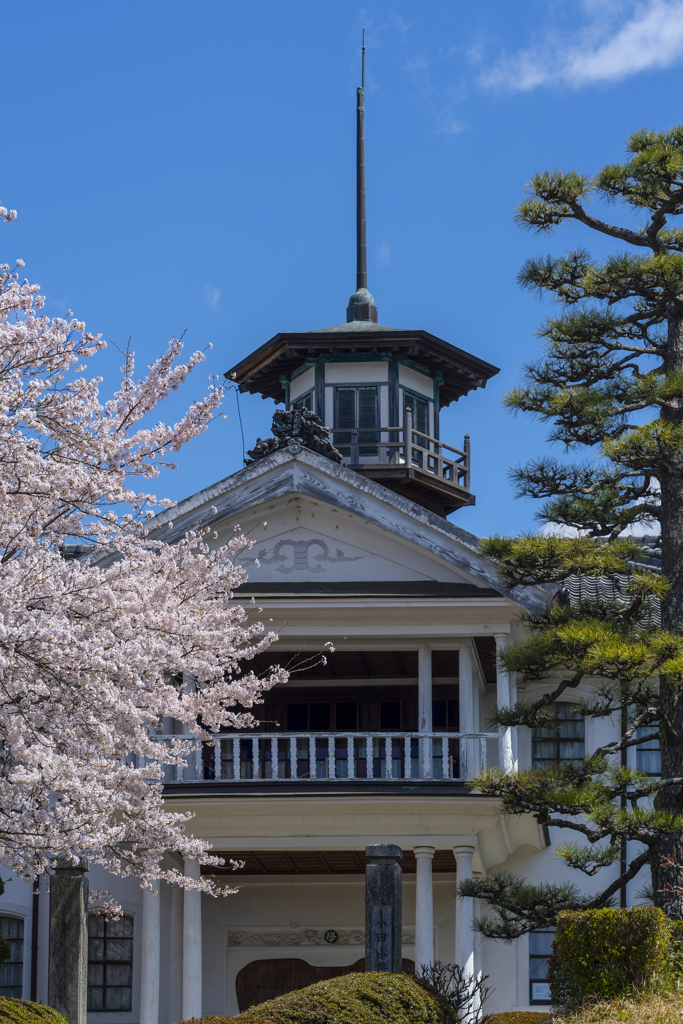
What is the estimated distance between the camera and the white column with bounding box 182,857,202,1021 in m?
17.9

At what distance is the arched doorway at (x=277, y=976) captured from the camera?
20.8 metres

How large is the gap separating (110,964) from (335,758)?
5.01 m

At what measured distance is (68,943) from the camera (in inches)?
555

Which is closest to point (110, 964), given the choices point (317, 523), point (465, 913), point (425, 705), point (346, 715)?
point (346, 715)

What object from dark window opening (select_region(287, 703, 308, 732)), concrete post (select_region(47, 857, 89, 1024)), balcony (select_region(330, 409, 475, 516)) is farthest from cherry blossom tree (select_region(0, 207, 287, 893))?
balcony (select_region(330, 409, 475, 516))

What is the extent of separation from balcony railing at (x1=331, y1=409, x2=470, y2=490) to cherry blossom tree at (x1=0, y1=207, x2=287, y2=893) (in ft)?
54.1

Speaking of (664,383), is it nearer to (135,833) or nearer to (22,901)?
(135,833)

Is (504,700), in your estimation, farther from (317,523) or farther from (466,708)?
(317,523)

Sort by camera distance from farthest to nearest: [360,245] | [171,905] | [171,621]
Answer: [360,245]
[171,905]
[171,621]

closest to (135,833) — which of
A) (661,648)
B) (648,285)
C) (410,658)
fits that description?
(661,648)

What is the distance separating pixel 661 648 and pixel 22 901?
11.7m

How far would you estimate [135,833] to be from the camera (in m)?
14.4

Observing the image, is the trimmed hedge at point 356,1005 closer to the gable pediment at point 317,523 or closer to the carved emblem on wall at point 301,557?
the gable pediment at point 317,523

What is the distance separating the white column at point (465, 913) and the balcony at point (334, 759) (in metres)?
0.91
